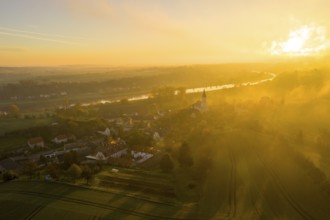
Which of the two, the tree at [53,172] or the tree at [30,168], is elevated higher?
the tree at [53,172]

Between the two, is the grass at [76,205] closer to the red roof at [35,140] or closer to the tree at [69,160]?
Answer: the tree at [69,160]

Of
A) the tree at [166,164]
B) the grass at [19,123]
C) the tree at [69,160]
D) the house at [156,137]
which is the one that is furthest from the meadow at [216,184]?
the grass at [19,123]

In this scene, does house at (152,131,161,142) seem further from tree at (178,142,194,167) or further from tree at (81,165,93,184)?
tree at (81,165,93,184)

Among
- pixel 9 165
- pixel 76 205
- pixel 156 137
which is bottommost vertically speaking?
pixel 9 165

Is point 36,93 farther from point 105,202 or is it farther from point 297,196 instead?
point 297,196

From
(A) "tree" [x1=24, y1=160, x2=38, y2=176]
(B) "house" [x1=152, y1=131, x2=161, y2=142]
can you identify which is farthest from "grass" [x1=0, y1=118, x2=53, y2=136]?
(B) "house" [x1=152, y1=131, x2=161, y2=142]

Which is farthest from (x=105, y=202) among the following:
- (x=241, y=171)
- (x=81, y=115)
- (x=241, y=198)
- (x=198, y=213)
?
(x=81, y=115)

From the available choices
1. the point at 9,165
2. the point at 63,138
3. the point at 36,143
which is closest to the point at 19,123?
the point at 63,138

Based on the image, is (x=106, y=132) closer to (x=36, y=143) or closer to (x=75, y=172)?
(x=36, y=143)
